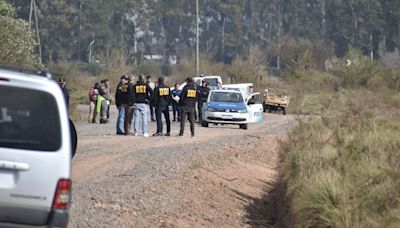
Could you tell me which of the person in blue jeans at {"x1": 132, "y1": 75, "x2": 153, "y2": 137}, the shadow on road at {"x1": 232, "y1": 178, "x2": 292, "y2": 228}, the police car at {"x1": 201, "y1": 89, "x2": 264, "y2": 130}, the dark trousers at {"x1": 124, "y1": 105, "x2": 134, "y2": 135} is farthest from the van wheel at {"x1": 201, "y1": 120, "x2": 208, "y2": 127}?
the shadow on road at {"x1": 232, "y1": 178, "x2": 292, "y2": 228}

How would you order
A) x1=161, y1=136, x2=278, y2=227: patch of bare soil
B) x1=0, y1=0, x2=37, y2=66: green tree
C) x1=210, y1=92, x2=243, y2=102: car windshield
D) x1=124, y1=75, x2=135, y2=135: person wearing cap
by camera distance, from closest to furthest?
x1=161, y1=136, x2=278, y2=227: patch of bare soil
x1=124, y1=75, x2=135, y2=135: person wearing cap
x1=210, y1=92, x2=243, y2=102: car windshield
x1=0, y1=0, x2=37, y2=66: green tree

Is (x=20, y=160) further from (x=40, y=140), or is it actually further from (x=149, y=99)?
(x=149, y=99)

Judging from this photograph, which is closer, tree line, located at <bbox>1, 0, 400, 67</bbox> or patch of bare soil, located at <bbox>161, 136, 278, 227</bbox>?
patch of bare soil, located at <bbox>161, 136, 278, 227</bbox>

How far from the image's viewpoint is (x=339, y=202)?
1135 centimetres

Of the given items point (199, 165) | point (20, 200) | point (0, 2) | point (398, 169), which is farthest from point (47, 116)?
point (0, 2)

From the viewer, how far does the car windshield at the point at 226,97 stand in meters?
33.4

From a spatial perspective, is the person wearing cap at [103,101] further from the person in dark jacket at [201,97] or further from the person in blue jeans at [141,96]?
the person in blue jeans at [141,96]

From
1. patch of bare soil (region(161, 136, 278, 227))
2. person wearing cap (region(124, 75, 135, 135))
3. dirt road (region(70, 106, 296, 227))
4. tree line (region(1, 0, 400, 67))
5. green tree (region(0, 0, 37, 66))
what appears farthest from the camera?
tree line (region(1, 0, 400, 67))

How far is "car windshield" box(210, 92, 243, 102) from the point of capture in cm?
3338

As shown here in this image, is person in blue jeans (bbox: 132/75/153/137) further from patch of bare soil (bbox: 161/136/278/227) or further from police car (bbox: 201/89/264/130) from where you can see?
police car (bbox: 201/89/264/130)

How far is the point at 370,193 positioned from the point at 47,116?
5011 millimetres

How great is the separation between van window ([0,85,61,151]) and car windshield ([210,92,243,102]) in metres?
25.1

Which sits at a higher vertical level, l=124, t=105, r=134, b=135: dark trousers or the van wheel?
l=124, t=105, r=134, b=135: dark trousers

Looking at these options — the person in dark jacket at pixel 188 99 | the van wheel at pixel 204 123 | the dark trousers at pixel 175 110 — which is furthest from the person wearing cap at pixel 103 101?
the person in dark jacket at pixel 188 99
